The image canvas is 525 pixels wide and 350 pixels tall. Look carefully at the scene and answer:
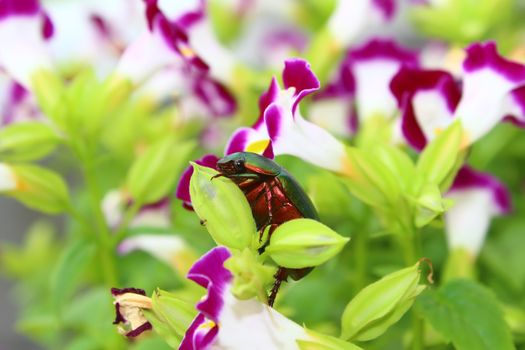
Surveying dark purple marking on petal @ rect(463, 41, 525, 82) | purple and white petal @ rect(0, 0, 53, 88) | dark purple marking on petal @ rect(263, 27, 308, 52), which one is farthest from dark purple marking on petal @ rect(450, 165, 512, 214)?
dark purple marking on petal @ rect(263, 27, 308, 52)

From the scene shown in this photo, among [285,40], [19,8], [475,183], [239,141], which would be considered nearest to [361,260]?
[475,183]

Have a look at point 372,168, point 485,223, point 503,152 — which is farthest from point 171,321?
point 503,152

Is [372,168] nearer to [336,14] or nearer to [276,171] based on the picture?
[276,171]

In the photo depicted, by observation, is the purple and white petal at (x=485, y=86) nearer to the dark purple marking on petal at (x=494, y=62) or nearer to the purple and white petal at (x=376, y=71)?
the dark purple marking on petal at (x=494, y=62)

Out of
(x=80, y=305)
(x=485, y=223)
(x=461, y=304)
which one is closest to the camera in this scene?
(x=461, y=304)

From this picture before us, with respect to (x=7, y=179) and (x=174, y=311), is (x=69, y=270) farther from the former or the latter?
(x=174, y=311)
